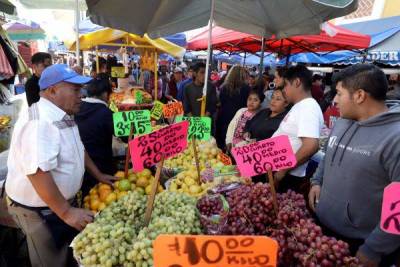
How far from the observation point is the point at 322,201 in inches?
89.7

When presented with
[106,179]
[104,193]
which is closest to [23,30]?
[106,179]

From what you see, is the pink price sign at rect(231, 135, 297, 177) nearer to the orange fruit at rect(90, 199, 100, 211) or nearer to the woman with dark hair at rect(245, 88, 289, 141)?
the orange fruit at rect(90, 199, 100, 211)

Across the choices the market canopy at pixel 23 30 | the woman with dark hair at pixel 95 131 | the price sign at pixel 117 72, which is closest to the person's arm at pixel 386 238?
the woman with dark hair at pixel 95 131

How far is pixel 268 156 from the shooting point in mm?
2121

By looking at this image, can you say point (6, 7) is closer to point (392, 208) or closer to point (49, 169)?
point (49, 169)

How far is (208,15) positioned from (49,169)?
3.28m

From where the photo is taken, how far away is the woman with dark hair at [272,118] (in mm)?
3459

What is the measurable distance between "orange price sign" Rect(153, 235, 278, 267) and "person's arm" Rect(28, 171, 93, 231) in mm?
1034

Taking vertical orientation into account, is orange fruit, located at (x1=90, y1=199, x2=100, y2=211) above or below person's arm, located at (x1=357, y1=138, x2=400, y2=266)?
below

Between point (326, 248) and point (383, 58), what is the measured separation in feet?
29.9

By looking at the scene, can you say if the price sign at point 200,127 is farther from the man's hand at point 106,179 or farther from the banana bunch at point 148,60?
the banana bunch at point 148,60

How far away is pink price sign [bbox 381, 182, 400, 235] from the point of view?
5.03ft

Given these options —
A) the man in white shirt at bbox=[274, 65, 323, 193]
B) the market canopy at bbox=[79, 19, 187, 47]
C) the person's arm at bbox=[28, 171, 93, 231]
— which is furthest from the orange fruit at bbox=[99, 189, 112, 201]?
the market canopy at bbox=[79, 19, 187, 47]

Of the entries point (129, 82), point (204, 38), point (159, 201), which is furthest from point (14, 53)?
point (204, 38)
